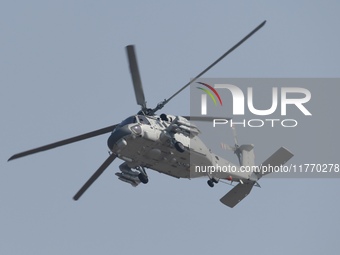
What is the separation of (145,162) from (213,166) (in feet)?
11.4

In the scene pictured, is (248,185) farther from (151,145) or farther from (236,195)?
(151,145)

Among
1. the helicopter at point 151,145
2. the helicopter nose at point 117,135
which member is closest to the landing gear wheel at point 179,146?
the helicopter at point 151,145

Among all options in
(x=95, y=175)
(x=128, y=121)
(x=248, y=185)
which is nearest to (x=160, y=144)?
(x=128, y=121)

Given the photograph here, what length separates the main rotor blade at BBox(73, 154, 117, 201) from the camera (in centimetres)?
3900

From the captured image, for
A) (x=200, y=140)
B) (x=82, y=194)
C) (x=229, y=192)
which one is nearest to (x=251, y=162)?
(x=229, y=192)

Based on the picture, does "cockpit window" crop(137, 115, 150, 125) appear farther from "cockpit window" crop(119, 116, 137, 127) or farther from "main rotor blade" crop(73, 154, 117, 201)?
"main rotor blade" crop(73, 154, 117, 201)

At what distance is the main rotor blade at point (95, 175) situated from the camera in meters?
39.0

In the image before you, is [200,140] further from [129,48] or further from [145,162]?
[129,48]

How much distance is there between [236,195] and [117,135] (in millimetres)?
7942

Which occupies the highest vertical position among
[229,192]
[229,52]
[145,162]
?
[229,52]

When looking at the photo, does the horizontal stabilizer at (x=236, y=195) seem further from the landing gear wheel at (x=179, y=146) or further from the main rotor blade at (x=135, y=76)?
the main rotor blade at (x=135, y=76)

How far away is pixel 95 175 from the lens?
39469mm

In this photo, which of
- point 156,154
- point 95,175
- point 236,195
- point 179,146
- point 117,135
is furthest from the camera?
point 236,195

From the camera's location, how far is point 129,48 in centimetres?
3662
